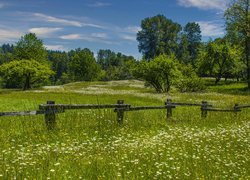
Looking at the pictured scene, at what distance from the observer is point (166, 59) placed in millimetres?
55469

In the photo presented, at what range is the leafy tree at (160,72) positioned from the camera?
179 feet

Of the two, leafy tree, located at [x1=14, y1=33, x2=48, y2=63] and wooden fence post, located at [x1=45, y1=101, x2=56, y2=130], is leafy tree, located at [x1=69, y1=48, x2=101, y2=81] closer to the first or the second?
leafy tree, located at [x1=14, y1=33, x2=48, y2=63]

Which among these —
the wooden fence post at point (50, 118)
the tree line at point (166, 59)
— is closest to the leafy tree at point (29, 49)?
the tree line at point (166, 59)

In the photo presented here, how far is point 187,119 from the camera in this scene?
63.2 ft

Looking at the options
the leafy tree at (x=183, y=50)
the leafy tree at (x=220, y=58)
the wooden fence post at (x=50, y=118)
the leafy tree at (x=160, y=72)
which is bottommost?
the wooden fence post at (x=50, y=118)

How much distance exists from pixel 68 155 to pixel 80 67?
402ft

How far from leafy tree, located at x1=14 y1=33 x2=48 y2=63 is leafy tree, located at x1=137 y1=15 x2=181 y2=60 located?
5227cm

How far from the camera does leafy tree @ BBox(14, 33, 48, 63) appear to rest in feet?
295

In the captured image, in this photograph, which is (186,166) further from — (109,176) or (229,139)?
(229,139)

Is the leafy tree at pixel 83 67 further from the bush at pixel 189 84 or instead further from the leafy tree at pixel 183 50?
the bush at pixel 189 84

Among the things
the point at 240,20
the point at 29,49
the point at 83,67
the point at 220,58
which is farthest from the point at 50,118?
the point at 83,67

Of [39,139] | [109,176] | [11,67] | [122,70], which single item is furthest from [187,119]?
[122,70]

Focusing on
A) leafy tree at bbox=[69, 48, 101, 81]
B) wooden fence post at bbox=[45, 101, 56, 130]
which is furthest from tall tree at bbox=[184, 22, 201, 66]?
wooden fence post at bbox=[45, 101, 56, 130]

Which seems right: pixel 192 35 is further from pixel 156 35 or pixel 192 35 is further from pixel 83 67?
pixel 83 67
